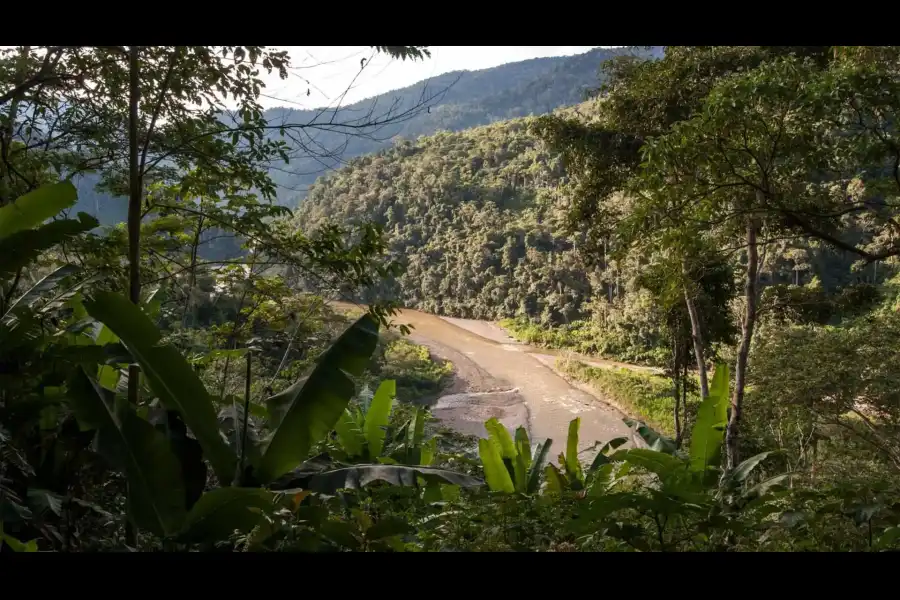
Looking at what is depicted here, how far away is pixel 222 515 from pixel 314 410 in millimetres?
442

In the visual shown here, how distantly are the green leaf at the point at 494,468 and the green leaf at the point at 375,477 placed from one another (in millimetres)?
678

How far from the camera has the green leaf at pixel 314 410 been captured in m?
1.72

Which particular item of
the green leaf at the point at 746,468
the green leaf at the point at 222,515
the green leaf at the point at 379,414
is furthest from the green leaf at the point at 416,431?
the green leaf at the point at 222,515

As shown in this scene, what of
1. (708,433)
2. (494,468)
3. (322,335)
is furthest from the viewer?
(322,335)

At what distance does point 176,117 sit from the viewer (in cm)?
222

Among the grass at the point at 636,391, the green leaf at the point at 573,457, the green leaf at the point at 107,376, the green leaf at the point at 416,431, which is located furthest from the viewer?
the grass at the point at 636,391

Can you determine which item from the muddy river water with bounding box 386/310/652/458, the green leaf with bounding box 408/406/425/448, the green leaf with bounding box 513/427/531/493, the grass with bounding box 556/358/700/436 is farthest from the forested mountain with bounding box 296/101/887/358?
the green leaf with bounding box 513/427/531/493

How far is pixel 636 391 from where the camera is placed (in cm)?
1102

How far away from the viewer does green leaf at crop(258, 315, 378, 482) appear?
172cm

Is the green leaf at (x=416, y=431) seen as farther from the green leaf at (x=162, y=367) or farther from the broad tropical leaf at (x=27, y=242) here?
the broad tropical leaf at (x=27, y=242)

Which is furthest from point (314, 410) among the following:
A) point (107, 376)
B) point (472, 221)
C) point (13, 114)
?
point (472, 221)

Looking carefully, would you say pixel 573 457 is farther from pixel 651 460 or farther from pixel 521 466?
pixel 651 460
